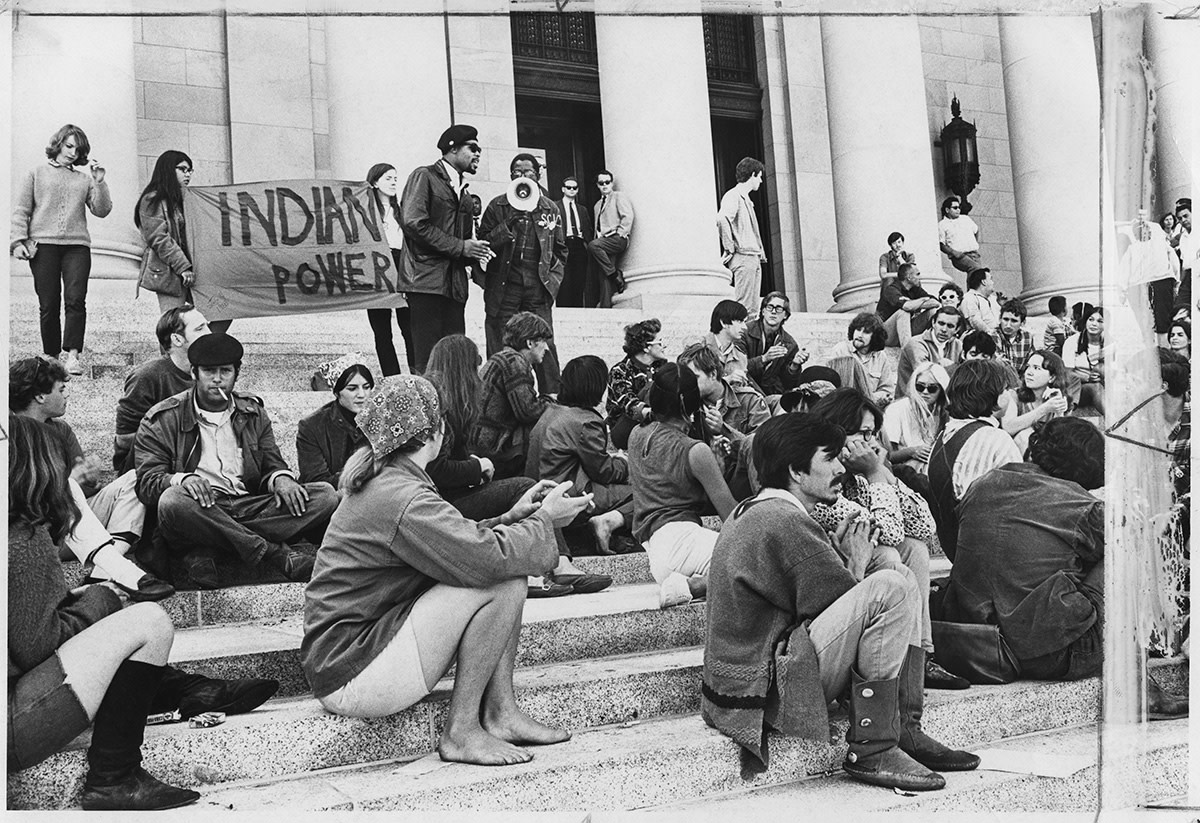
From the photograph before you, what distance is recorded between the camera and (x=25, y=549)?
3592mm

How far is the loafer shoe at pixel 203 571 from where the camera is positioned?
17.1ft

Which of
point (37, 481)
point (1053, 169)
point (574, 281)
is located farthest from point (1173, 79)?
point (574, 281)

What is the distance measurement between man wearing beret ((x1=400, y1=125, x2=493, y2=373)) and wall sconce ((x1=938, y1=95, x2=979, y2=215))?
33.4 feet

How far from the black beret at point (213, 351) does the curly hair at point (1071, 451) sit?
3.54 m

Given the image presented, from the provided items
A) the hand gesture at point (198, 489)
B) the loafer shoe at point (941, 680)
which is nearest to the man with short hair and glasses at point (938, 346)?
the loafer shoe at point (941, 680)

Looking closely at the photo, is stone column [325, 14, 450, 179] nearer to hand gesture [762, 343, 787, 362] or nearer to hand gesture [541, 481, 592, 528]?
hand gesture [762, 343, 787, 362]

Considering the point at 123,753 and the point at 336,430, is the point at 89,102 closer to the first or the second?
the point at 336,430

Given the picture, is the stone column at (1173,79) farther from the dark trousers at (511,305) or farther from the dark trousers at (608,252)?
the dark trousers at (608,252)

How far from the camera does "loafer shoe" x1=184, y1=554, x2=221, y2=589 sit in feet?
17.1

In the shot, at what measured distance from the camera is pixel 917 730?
4.21 metres

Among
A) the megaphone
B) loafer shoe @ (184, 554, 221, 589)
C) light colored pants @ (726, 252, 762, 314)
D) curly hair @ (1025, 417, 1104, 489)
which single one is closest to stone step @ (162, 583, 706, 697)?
loafer shoe @ (184, 554, 221, 589)

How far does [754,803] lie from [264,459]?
2.84m

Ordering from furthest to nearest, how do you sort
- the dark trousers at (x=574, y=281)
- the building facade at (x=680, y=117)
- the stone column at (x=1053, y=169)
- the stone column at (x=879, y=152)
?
the dark trousers at (x=574, y=281) → the stone column at (x=1053, y=169) → the stone column at (x=879, y=152) → the building facade at (x=680, y=117)

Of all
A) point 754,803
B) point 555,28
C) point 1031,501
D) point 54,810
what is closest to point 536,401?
point 1031,501
